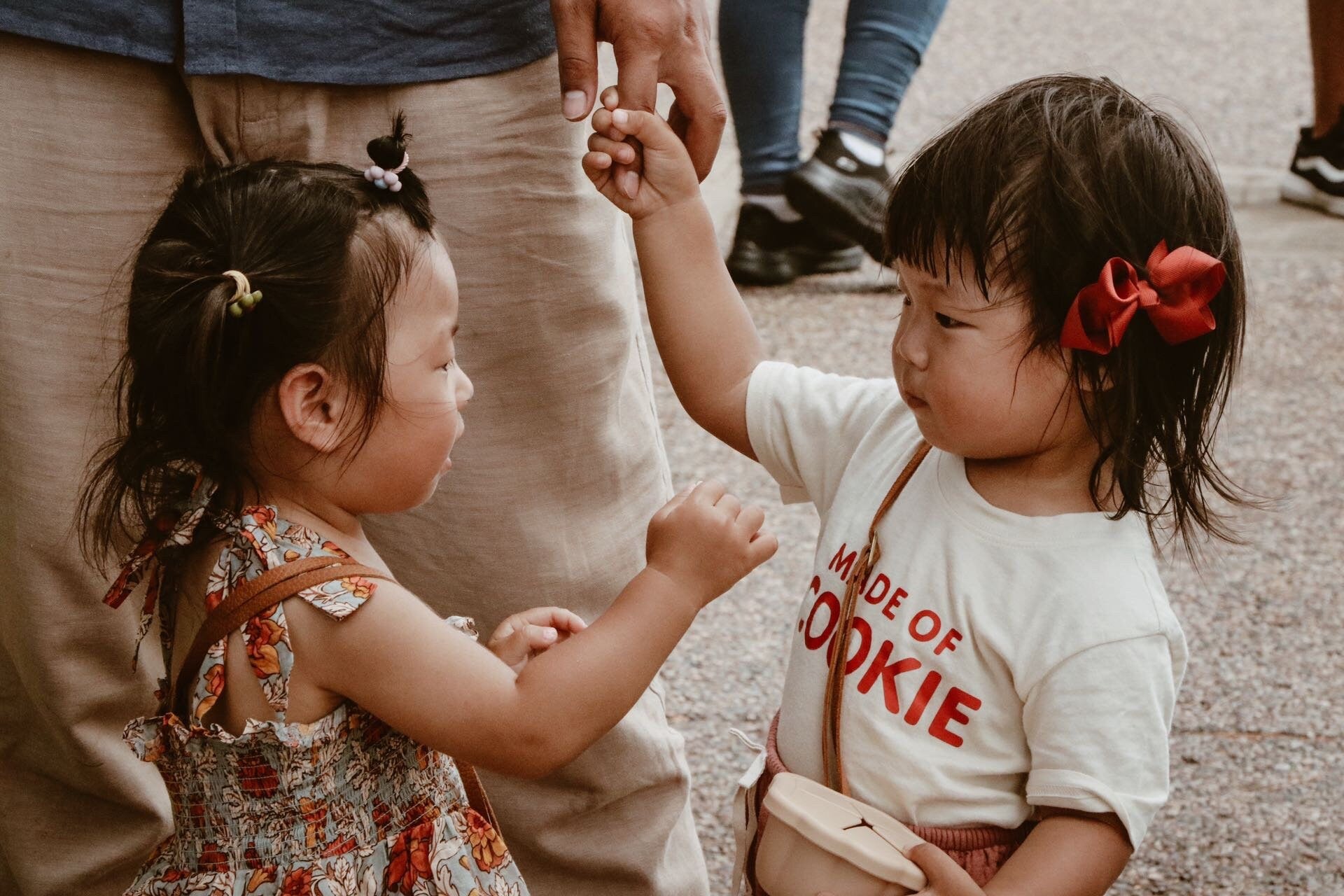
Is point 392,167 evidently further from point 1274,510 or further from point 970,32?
point 970,32

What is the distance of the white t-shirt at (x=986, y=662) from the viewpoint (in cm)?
139

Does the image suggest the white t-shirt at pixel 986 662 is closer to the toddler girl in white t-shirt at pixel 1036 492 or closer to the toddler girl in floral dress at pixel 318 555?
the toddler girl in white t-shirt at pixel 1036 492

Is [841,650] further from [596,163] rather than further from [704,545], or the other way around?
[596,163]

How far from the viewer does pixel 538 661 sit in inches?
57.9

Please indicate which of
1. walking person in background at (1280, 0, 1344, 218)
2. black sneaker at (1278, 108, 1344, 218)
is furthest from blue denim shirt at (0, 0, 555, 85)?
black sneaker at (1278, 108, 1344, 218)

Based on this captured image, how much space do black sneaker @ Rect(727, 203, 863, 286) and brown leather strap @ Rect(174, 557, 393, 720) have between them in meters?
3.29

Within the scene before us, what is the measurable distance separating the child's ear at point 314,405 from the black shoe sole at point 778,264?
322 cm

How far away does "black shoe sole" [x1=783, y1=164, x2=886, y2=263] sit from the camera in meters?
4.38

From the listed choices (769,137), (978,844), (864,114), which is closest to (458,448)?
(978,844)

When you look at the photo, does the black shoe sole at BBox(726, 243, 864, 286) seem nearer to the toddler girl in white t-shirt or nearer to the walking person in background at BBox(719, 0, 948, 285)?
the walking person in background at BBox(719, 0, 948, 285)

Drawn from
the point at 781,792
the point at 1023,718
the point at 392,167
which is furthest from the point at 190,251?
the point at 1023,718

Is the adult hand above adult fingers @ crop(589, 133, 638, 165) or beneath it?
above

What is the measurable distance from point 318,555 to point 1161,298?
0.82 meters

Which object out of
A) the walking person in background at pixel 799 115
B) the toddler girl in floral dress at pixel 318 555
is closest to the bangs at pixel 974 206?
the toddler girl in floral dress at pixel 318 555
